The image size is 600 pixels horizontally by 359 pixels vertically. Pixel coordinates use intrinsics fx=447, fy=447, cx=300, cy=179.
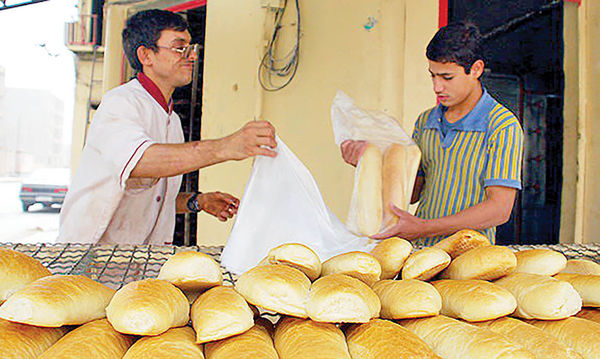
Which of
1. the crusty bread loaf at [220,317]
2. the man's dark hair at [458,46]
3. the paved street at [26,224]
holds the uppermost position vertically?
the man's dark hair at [458,46]

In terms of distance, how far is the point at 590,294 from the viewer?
865 mm

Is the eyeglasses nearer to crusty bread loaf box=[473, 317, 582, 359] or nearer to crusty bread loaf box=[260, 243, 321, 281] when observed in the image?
crusty bread loaf box=[260, 243, 321, 281]

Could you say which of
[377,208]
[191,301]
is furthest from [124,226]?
[191,301]

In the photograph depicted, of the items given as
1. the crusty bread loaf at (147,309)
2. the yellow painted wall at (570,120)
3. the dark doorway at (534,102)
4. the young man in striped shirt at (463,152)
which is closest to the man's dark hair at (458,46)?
the young man in striped shirt at (463,152)

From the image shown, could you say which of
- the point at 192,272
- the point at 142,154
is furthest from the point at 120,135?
the point at 192,272

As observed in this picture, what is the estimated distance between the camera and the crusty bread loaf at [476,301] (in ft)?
2.44

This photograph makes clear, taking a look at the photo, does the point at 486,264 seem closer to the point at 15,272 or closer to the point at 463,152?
the point at 15,272

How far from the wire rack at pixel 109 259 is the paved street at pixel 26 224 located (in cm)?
772

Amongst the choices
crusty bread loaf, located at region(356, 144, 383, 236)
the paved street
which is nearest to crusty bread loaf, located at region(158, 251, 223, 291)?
crusty bread loaf, located at region(356, 144, 383, 236)

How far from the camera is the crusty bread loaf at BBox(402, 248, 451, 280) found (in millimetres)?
862

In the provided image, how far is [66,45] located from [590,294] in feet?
27.4

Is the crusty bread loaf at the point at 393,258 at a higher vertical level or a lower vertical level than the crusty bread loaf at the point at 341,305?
higher

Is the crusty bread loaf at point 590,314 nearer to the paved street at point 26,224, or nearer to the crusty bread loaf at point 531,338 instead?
the crusty bread loaf at point 531,338

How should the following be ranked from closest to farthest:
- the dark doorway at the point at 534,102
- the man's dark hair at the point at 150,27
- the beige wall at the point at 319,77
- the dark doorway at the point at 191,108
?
1. the man's dark hair at the point at 150,27
2. the beige wall at the point at 319,77
3. the dark doorway at the point at 534,102
4. the dark doorway at the point at 191,108
